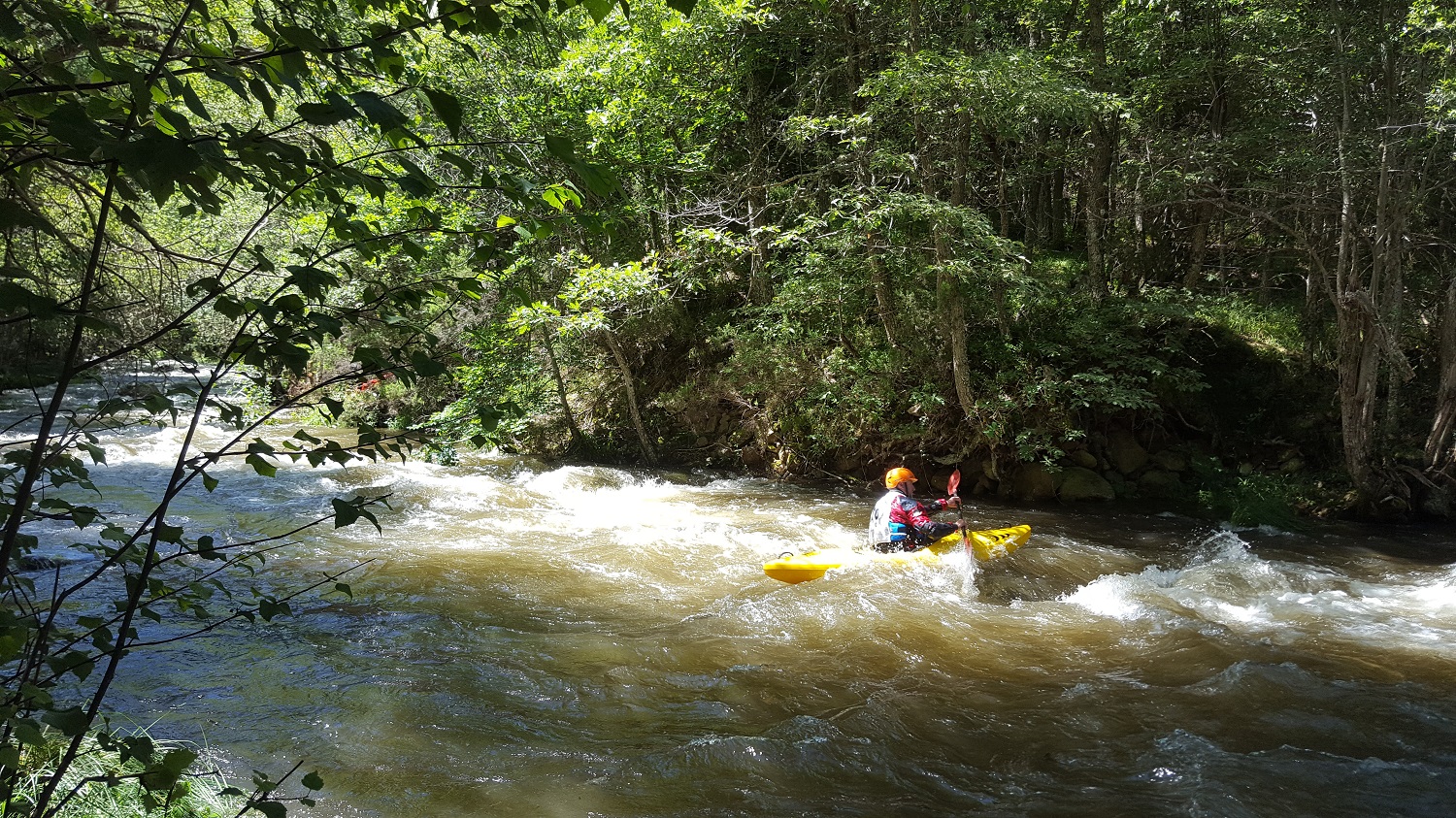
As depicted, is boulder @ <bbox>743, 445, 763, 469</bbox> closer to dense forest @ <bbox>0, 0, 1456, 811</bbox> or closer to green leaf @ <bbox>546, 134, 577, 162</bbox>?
dense forest @ <bbox>0, 0, 1456, 811</bbox>

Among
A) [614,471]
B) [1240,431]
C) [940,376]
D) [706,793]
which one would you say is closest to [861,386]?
[940,376]

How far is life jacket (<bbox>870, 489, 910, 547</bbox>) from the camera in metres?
6.79

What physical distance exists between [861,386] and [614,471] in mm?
3625

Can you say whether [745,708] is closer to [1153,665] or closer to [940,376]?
[1153,665]

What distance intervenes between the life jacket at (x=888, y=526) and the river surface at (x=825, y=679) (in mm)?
469

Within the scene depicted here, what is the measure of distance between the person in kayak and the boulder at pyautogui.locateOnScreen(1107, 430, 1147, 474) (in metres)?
4.11

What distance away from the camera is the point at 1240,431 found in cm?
991

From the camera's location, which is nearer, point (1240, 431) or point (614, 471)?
point (1240, 431)

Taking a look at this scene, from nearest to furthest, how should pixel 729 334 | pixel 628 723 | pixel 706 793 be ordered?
pixel 706 793, pixel 628 723, pixel 729 334

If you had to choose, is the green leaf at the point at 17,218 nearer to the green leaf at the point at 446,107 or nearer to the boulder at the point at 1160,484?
the green leaf at the point at 446,107

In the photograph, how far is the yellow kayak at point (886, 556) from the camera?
634cm

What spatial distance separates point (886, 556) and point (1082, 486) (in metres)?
4.09

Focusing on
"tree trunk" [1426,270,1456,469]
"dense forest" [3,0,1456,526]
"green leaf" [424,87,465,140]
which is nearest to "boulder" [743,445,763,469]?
"dense forest" [3,0,1456,526]

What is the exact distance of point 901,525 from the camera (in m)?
6.80
